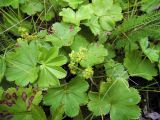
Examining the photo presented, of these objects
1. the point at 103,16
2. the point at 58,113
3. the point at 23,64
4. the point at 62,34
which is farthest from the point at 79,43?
the point at 58,113

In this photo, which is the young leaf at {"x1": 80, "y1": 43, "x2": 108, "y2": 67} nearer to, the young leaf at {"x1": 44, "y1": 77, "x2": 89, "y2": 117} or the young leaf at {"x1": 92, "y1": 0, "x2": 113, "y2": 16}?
the young leaf at {"x1": 44, "y1": 77, "x2": 89, "y2": 117}

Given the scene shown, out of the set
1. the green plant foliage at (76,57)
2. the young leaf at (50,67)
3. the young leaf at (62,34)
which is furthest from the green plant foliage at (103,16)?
the young leaf at (50,67)

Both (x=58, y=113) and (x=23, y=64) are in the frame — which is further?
(x=23, y=64)


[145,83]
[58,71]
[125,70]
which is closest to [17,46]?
[58,71]

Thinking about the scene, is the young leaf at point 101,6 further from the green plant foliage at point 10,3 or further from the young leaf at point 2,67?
the young leaf at point 2,67

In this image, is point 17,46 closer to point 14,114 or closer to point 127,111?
point 14,114

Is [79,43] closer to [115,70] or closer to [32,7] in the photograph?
[115,70]
